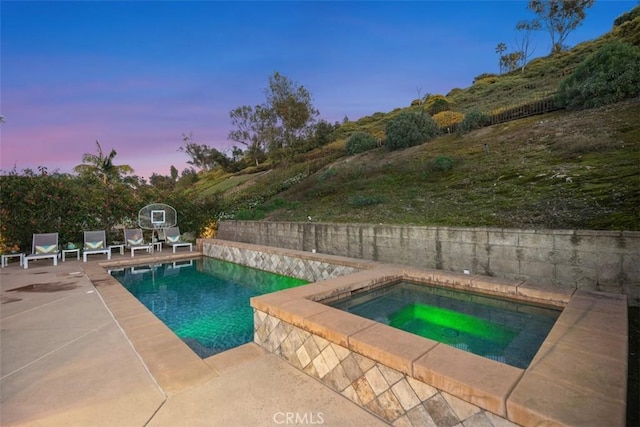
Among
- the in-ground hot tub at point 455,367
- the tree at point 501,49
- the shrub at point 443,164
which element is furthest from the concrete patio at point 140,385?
the tree at point 501,49

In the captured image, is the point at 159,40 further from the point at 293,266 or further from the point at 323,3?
the point at 293,266

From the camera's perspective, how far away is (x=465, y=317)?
3.45 metres

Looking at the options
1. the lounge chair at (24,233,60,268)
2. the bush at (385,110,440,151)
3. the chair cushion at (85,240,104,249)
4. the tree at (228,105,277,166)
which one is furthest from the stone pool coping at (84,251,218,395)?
the tree at (228,105,277,166)

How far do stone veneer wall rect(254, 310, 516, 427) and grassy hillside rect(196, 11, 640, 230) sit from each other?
427 cm

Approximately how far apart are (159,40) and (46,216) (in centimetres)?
641

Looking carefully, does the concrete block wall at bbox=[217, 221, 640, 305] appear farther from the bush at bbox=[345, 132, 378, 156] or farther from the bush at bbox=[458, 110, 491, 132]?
the bush at bbox=[345, 132, 378, 156]

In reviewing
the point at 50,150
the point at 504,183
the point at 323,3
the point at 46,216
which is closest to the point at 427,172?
the point at 504,183

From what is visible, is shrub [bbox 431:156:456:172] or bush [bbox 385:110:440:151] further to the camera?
Result: bush [bbox 385:110:440:151]

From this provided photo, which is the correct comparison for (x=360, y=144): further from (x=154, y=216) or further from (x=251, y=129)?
(x=251, y=129)

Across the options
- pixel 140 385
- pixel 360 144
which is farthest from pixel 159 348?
pixel 360 144

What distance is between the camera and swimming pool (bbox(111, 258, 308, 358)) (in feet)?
13.2

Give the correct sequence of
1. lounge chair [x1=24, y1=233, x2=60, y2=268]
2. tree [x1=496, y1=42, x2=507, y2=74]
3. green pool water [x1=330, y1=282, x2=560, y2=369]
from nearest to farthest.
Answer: green pool water [x1=330, y1=282, x2=560, y2=369] → lounge chair [x1=24, y1=233, x2=60, y2=268] → tree [x1=496, y1=42, x2=507, y2=74]

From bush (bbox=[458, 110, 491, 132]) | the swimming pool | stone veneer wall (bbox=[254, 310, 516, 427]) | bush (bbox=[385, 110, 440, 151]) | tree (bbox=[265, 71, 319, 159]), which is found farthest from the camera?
tree (bbox=[265, 71, 319, 159])

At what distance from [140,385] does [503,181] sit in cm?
787
